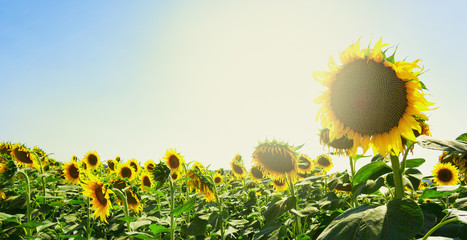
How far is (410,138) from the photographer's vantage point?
1461 millimetres

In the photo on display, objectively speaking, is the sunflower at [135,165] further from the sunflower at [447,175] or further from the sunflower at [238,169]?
the sunflower at [447,175]

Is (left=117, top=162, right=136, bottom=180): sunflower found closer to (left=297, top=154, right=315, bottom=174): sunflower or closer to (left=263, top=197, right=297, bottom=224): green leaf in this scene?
(left=297, top=154, right=315, bottom=174): sunflower

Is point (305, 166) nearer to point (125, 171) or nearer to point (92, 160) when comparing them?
point (125, 171)

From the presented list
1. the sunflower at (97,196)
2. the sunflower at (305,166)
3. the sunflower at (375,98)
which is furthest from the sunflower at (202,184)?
the sunflower at (375,98)

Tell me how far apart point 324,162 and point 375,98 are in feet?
21.1

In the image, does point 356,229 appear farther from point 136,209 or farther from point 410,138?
point 136,209

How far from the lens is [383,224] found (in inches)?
39.4

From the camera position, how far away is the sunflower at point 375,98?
1.55 metres

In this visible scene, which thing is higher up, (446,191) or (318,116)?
(318,116)

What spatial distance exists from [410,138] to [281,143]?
1990 millimetres

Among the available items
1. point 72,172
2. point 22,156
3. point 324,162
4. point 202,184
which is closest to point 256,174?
point 202,184

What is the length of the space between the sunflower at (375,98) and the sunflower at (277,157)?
56.2 inches

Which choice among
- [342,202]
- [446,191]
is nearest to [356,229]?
[446,191]

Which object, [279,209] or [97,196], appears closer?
[279,209]
